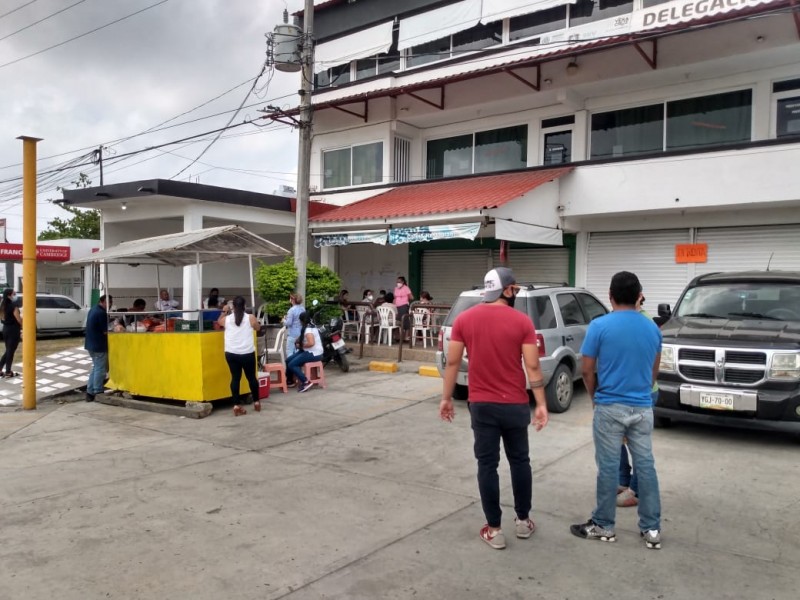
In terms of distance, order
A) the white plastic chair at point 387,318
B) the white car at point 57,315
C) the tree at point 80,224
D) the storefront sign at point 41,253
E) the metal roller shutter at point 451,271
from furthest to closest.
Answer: the tree at point 80,224 → the storefront sign at point 41,253 → the white car at point 57,315 → the metal roller shutter at point 451,271 → the white plastic chair at point 387,318

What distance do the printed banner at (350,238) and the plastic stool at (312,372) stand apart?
393cm

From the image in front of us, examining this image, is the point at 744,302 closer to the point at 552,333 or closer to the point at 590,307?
the point at 552,333

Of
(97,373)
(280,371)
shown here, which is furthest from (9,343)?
(280,371)

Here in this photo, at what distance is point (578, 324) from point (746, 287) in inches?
89.0

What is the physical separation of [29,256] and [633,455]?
9.21m

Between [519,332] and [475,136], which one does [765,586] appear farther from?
[475,136]

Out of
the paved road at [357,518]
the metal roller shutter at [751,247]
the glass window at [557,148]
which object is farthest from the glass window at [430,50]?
the paved road at [357,518]

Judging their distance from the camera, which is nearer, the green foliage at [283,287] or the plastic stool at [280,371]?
the plastic stool at [280,371]

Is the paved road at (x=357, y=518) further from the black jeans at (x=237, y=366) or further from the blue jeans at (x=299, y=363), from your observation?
the blue jeans at (x=299, y=363)

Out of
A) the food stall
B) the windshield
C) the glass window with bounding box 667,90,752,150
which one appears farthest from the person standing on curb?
the glass window with bounding box 667,90,752,150

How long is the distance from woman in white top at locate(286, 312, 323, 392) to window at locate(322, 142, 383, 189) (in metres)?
7.54

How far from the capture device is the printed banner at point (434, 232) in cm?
1211

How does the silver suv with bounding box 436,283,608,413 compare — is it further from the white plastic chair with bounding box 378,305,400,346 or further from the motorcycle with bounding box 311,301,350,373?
the white plastic chair with bounding box 378,305,400,346

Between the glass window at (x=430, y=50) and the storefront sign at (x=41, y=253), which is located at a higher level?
the glass window at (x=430, y=50)
